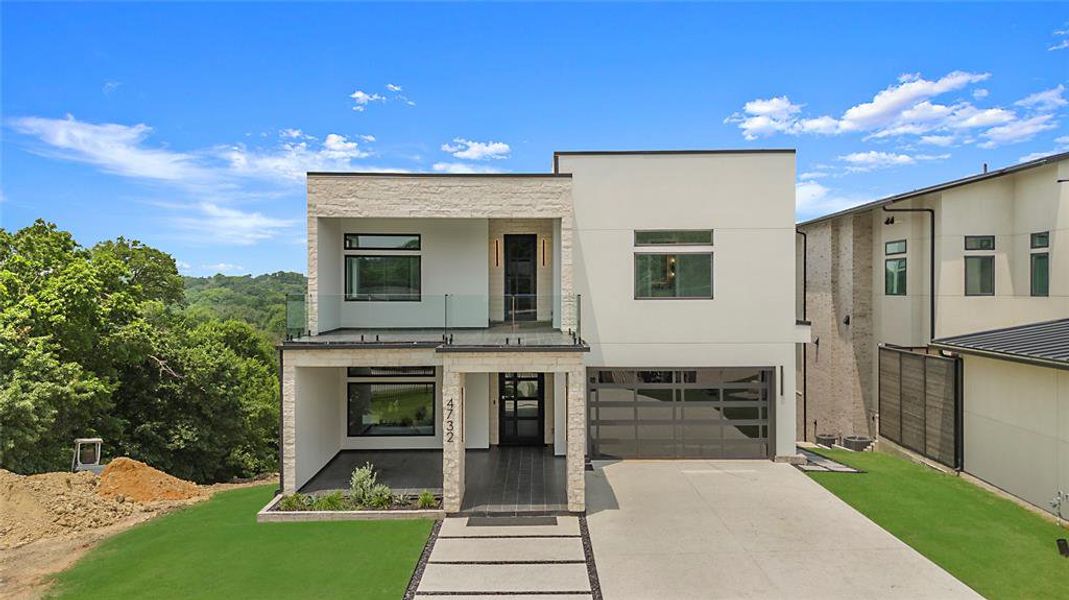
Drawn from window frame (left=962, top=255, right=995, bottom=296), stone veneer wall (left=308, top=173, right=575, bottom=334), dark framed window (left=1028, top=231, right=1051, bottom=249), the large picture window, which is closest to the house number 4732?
stone veneer wall (left=308, top=173, right=575, bottom=334)

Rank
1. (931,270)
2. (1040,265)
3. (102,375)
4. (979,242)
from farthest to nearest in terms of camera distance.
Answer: (102,375)
(931,270)
(979,242)
(1040,265)

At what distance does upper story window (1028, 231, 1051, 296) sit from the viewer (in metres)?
13.5

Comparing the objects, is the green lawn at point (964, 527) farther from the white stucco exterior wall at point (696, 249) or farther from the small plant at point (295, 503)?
the small plant at point (295, 503)

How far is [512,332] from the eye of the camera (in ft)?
40.0

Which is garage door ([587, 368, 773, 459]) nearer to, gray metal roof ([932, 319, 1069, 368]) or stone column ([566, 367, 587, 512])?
stone column ([566, 367, 587, 512])

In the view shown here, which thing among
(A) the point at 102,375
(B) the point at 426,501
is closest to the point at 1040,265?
(B) the point at 426,501

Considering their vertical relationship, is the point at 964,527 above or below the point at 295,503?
below

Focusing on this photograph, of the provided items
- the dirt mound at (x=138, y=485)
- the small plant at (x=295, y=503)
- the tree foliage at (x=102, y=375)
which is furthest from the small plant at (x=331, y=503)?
the tree foliage at (x=102, y=375)

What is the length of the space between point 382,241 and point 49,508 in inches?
312

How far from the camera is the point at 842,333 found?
17.7m

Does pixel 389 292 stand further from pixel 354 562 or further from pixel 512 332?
pixel 354 562

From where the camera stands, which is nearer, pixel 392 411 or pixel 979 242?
pixel 392 411

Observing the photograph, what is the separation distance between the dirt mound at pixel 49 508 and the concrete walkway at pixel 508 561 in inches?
244

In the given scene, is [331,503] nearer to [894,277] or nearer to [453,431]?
[453,431]
